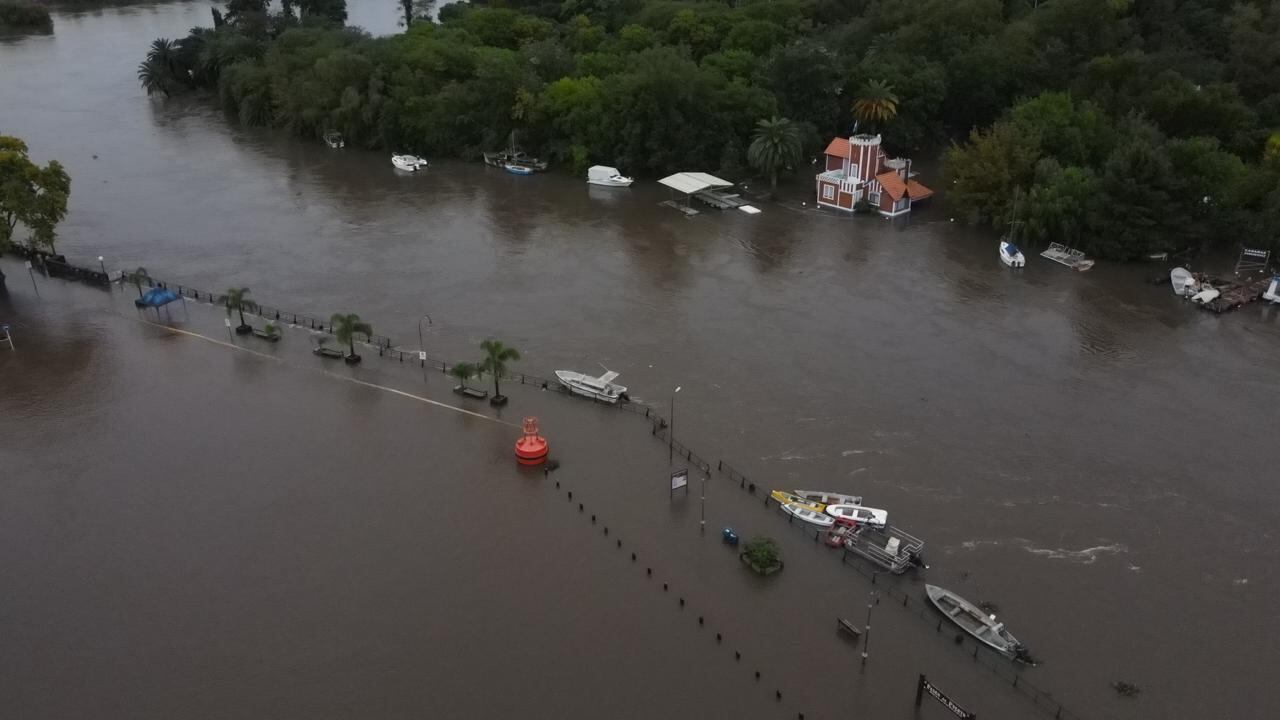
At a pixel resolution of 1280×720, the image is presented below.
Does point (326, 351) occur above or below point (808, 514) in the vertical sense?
above

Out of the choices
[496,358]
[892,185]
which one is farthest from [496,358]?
[892,185]

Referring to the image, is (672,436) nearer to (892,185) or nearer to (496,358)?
(496,358)

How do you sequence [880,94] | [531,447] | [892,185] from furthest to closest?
[880,94] → [892,185] → [531,447]

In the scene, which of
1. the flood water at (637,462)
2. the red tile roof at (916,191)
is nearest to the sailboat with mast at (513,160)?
the flood water at (637,462)

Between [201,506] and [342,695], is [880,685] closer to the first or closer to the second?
[342,695]

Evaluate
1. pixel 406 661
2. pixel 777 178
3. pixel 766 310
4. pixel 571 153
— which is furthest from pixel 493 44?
pixel 406 661

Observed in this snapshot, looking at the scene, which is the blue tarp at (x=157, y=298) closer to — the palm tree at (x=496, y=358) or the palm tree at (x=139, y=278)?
the palm tree at (x=139, y=278)

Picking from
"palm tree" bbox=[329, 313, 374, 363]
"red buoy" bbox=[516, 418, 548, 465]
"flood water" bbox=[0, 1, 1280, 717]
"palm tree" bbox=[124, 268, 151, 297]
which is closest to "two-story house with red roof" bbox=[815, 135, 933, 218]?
"flood water" bbox=[0, 1, 1280, 717]
